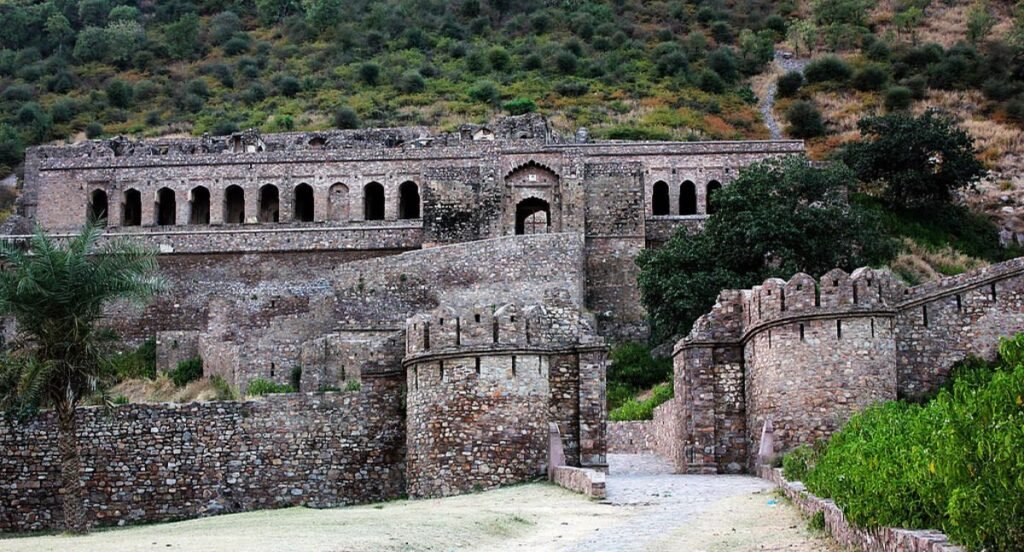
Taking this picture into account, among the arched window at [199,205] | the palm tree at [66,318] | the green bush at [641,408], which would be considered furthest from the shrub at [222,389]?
the arched window at [199,205]

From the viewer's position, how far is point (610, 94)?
94.5 meters

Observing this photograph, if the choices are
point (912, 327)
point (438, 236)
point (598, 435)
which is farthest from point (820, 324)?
point (438, 236)

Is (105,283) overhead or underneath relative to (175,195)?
underneath

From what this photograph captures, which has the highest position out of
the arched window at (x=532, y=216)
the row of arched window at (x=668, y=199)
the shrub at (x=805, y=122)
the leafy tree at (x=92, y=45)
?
the leafy tree at (x=92, y=45)

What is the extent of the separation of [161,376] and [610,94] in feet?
184

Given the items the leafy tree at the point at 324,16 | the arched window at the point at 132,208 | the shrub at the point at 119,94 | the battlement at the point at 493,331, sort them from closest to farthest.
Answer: the battlement at the point at 493,331 → the arched window at the point at 132,208 → the shrub at the point at 119,94 → the leafy tree at the point at 324,16

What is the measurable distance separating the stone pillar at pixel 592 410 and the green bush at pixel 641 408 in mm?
10689

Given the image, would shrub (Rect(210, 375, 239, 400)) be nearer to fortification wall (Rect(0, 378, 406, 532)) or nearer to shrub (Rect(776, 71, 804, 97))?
fortification wall (Rect(0, 378, 406, 532))

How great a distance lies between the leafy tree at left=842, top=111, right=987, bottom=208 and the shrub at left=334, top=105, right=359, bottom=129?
39702mm

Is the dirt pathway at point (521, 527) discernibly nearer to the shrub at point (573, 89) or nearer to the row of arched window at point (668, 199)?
the row of arched window at point (668, 199)

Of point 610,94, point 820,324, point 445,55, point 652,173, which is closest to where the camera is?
point 820,324

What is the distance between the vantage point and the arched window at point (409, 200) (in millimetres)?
58938

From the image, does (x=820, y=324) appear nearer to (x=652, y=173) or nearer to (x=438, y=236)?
(x=438, y=236)

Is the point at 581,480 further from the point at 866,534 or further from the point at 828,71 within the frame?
the point at 828,71
